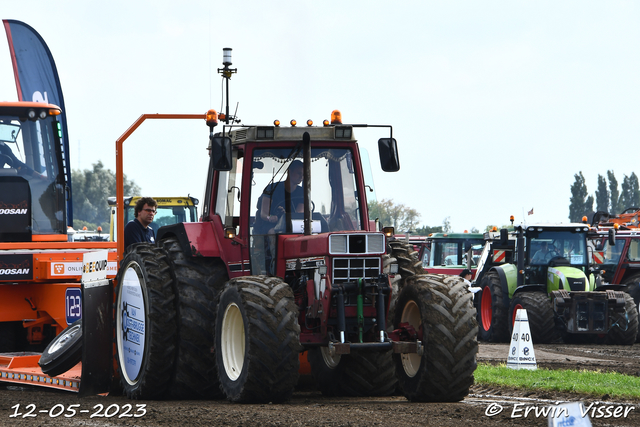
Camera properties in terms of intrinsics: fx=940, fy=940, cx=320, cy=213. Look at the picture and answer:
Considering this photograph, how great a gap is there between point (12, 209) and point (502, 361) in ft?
24.4

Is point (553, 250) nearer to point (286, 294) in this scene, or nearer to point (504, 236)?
point (504, 236)

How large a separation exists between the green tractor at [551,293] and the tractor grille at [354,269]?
34.8 ft

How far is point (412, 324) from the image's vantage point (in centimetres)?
792

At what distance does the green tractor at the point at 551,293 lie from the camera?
1780 centimetres

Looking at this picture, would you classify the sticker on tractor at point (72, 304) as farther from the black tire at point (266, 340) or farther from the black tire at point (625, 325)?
the black tire at point (625, 325)

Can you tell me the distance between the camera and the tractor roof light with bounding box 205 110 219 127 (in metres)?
9.08

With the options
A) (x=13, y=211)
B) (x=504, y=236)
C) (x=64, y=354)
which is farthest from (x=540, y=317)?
(x=64, y=354)

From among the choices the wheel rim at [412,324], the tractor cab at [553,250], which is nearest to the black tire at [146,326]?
the wheel rim at [412,324]

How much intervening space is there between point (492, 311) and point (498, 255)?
1.82m

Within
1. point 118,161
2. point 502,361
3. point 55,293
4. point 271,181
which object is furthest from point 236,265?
point 502,361

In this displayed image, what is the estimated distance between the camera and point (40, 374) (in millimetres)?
9094

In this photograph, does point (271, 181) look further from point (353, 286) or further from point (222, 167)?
point (353, 286)

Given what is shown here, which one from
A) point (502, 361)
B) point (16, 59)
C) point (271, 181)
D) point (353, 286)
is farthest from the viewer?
point (16, 59)

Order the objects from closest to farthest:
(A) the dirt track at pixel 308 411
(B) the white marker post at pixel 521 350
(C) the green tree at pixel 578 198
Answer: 1. (A) the dirt track at pixel 308 411
2. (B) the white marker post at pixel 521 350
3. (C) the green tree at pixel 578 198
